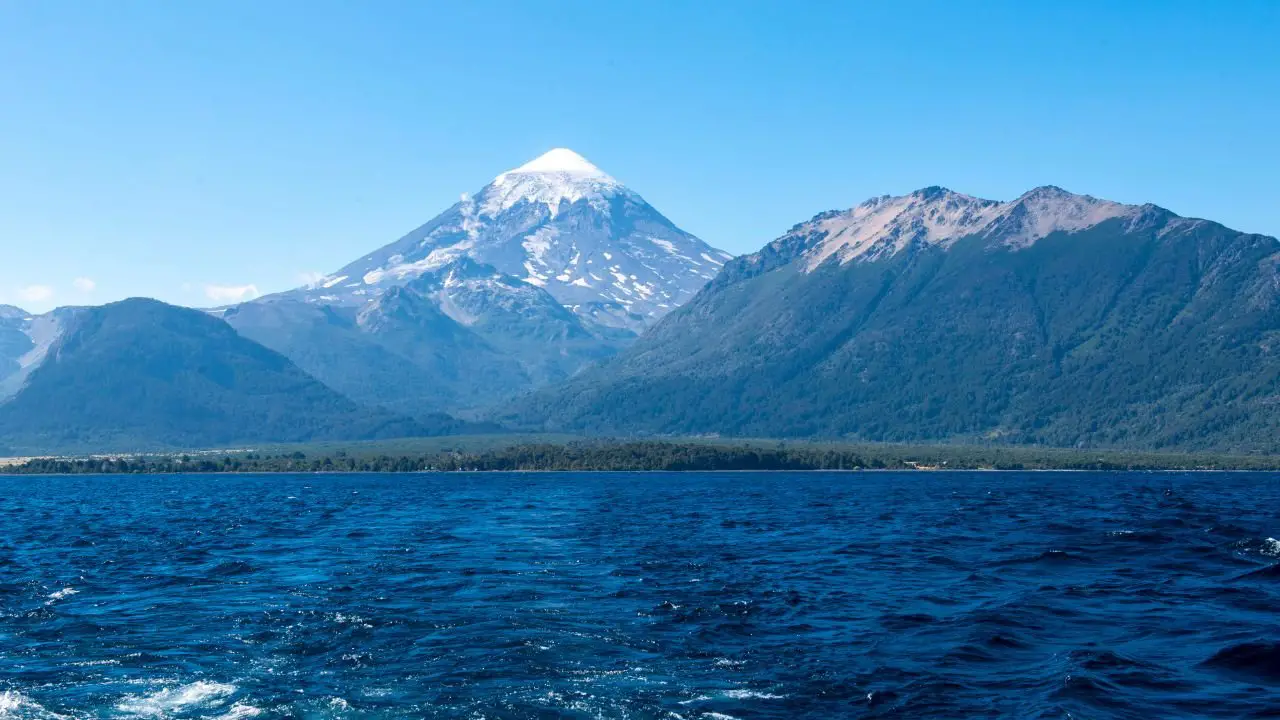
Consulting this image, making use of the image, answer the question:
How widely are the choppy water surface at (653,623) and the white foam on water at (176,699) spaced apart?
160 millimetres

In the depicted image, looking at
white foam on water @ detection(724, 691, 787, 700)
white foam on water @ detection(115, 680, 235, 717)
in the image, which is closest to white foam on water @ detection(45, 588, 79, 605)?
white foam on water @ detection(115, 680, 235, 717)

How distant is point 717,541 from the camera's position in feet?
382

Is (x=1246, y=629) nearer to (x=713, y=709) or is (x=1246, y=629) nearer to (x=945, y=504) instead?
(x=713, y=709)

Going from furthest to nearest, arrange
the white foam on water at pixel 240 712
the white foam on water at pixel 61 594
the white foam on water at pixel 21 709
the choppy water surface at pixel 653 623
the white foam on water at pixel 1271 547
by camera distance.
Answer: the white foam on water at pixel 1271 547 < the white foam on water at pixel 61 594 < the choppy water surface at pixel 653 623 < the white foam on water at pixel 21 709 < the white foam on water at pixel 240 712

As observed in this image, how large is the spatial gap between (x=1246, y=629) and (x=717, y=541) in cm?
5742

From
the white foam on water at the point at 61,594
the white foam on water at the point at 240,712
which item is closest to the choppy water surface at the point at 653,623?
the white foam on water at the point at 240,712

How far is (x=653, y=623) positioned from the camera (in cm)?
6944

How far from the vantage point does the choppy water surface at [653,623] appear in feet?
171

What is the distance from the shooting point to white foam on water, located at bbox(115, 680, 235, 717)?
5075cm

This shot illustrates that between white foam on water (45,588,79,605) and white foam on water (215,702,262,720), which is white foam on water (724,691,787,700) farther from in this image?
white foam on water (45,588,79,605)

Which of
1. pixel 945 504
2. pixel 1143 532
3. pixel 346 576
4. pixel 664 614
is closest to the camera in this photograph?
pixel 664 614

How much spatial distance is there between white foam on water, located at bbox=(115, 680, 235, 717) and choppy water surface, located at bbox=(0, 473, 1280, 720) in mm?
160

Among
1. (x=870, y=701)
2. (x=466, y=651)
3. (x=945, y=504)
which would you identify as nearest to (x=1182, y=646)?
(x=870, y=701)

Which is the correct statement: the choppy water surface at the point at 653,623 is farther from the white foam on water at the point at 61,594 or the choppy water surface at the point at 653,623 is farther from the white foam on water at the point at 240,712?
the white foam on water at the point at 61,594
